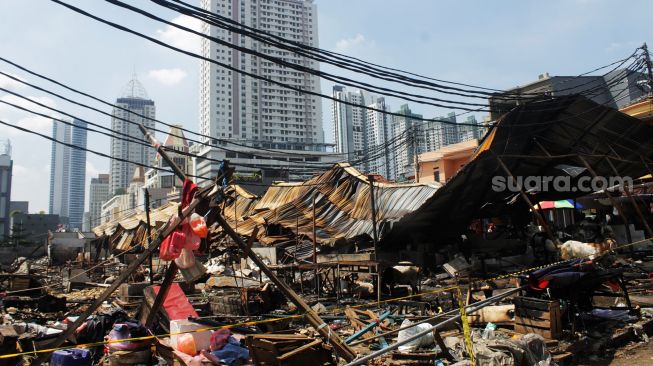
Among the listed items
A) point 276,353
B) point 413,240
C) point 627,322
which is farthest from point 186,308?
point 413,240

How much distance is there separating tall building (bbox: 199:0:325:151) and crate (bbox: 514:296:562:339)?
6.94m

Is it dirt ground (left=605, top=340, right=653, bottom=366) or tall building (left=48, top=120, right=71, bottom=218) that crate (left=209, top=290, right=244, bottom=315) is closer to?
dirt ground (left=605, top=340, right=653, bottom=366)

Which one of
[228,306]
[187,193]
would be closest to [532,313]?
[187,193]

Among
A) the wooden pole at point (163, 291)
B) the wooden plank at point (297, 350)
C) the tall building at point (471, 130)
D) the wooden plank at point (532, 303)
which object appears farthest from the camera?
the tall building at point (471, 130)

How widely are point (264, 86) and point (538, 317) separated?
62.3m

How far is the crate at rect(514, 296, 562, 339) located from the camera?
7871 millimetres

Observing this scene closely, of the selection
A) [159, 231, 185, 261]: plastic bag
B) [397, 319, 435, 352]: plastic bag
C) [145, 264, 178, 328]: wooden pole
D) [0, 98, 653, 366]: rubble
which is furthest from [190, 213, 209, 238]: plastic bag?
[397, 319, 435, 352]: plastic bag

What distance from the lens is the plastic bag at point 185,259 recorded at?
7035 millimetres

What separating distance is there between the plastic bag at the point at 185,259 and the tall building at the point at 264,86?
12.8ft

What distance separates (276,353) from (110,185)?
535 feet

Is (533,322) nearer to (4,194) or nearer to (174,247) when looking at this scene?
(174,247)

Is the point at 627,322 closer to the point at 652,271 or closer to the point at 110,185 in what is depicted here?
the point at 652,271

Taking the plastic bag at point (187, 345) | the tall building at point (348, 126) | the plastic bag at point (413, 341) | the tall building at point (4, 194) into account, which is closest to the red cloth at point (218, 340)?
the plastic bag at point (187, 345)

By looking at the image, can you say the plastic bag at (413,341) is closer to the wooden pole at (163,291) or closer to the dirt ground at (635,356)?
the dirt ground at (635,356)
